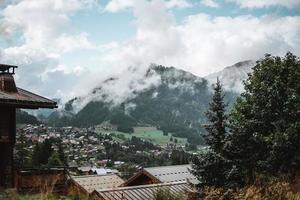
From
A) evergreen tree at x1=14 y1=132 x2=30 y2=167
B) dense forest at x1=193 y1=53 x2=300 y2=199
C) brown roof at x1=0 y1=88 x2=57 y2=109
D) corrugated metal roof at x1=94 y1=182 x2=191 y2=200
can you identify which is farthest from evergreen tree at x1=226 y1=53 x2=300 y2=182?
evergreen tree at x1=14 y1=132 x2=30 y2=167

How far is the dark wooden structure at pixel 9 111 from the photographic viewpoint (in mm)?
18312

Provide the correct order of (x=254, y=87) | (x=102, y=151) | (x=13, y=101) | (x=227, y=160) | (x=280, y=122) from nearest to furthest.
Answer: (x=13, y=101), (x=227, y=160), (x=280, y=122), (x=254, y=87), (x=102, y=151)

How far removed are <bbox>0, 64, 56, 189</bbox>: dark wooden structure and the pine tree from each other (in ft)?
23.2

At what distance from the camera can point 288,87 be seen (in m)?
23.4

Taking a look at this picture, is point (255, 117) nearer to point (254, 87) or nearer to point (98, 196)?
point (254, 87)

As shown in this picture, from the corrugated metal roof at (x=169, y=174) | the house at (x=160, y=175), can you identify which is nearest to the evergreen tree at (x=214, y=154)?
the corrugated metal roof at (x=169, y=174)

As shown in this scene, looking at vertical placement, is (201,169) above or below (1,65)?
below

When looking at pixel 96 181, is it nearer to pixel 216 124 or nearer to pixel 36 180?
pixel 216 124

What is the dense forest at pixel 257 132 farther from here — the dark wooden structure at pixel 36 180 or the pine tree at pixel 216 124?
the dark wooden structure at pixel 36 180

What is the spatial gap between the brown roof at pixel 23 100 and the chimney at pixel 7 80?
0.31 metres

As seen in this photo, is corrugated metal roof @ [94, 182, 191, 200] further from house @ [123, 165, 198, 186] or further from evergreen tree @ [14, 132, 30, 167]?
evergreen tree @ [14, 132, 30, 167]

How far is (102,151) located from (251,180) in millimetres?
161541

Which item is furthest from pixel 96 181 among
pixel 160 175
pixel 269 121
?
pixel 269 121

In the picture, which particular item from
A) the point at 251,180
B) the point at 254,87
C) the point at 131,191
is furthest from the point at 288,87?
the point at 131,191
